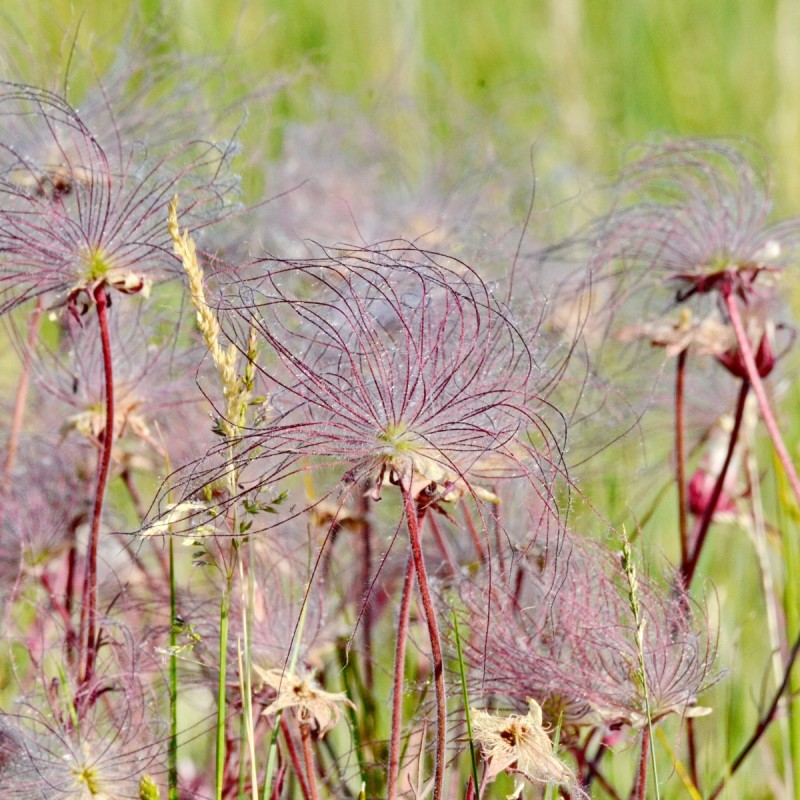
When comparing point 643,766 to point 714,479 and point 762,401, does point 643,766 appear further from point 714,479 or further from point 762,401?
point 714,479

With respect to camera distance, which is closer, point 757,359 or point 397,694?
point 397,694

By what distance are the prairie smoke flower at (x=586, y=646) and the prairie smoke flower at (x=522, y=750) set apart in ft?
0.25

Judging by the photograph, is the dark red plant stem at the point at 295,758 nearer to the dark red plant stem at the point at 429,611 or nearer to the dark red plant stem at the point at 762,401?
the dark red plant stem at the point at 429,611

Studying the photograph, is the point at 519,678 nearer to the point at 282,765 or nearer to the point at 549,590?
the point at 549,590

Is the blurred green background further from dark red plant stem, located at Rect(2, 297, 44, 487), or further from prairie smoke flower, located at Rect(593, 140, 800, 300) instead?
dark red plant stem, located at Rect(2, 297, 44, 487)

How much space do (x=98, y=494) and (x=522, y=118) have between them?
356cm

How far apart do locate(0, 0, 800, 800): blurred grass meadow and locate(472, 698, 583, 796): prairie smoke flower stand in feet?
0.84

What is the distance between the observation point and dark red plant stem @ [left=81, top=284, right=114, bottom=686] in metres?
1.30

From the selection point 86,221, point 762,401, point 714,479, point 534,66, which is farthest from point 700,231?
point 534,66

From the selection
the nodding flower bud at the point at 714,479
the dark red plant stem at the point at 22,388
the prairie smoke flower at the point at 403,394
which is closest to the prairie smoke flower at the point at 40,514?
the dark red plant stem at the point at 22,388

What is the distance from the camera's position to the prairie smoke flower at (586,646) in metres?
Answer: 1.30

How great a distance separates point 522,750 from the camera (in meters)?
1.16

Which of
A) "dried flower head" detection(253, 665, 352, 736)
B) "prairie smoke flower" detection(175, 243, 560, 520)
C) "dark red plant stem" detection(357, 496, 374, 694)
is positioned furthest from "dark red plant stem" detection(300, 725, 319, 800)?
"dark red plant stem" detection(357, 496, 374, 694)

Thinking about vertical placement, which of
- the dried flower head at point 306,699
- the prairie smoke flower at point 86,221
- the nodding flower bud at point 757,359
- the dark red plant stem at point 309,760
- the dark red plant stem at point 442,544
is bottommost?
the dark red plant stem at point 309,760
